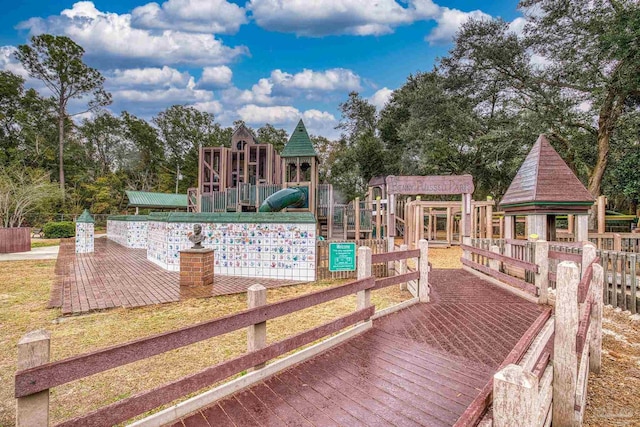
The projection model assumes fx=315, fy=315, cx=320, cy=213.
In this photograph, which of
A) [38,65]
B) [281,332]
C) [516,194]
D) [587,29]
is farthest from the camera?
[38,65]

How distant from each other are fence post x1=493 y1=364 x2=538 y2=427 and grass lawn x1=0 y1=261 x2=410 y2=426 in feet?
11.5

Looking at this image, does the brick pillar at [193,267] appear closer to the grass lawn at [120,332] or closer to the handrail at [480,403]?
the grass lawn at [120,332]

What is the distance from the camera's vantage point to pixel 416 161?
948 inches

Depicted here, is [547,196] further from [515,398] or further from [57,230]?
[57,230]

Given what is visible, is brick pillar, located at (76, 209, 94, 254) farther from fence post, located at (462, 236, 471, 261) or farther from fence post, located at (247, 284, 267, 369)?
fence post, located at (462, 236, 471, 261)

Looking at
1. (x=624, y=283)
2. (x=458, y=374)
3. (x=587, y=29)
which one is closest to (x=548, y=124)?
(x=587, y=29)

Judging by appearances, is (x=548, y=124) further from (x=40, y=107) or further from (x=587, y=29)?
(x=40, y=107)

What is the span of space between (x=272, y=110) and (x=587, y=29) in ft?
118

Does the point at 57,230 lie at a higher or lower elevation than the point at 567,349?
higher

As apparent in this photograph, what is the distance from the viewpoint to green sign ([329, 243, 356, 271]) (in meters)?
8.20

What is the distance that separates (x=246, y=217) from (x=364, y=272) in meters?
5.40

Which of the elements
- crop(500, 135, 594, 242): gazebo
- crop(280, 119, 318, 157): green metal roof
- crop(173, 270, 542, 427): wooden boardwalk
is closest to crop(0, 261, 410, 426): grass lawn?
crop(173, 270, 542, 427): wooden boardwalk

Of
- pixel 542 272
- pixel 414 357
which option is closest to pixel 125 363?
pixel 414 357

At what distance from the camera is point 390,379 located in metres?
3.10
